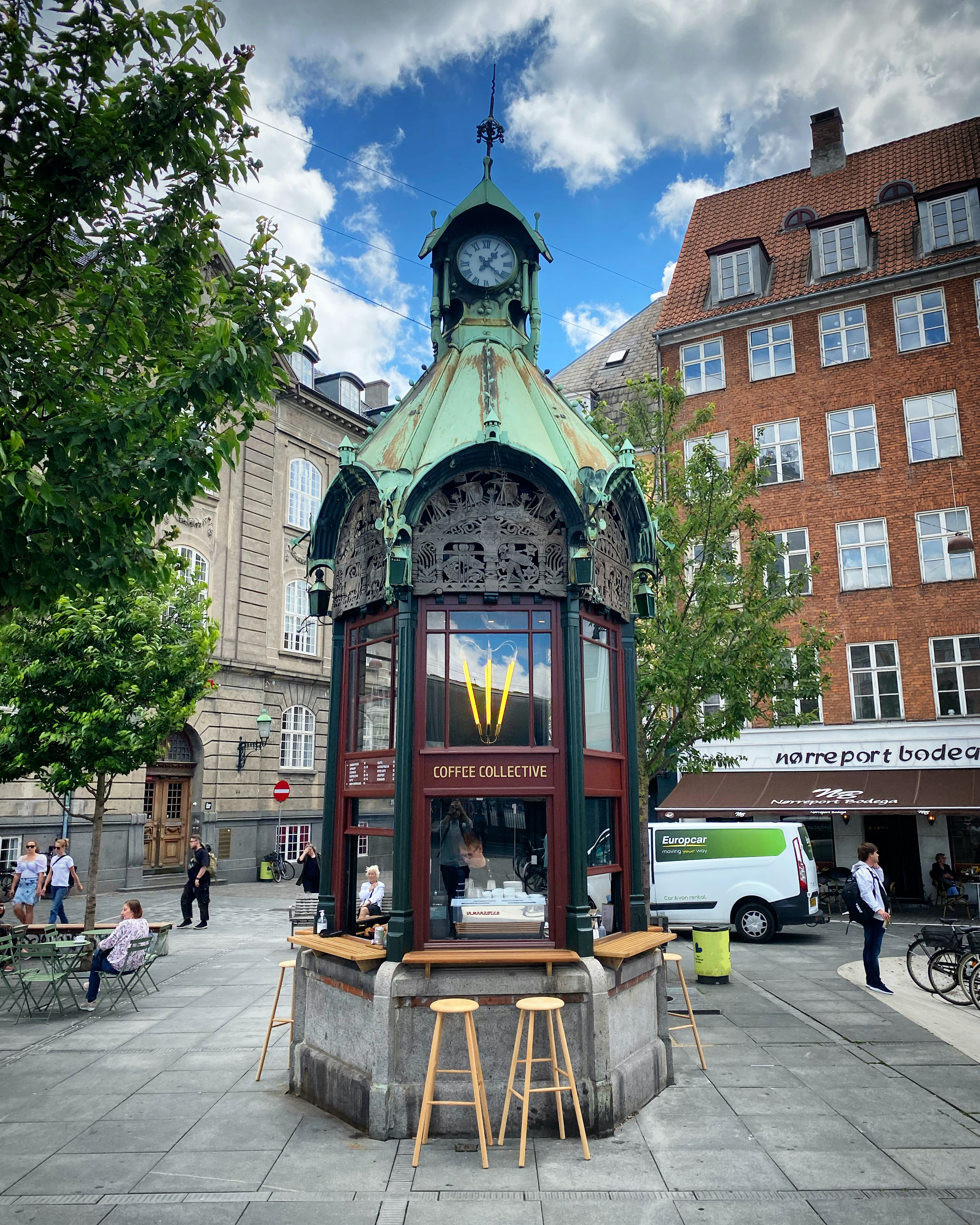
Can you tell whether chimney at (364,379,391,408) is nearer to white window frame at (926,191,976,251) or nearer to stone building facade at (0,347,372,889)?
stone building facade at (0,347,372,889)

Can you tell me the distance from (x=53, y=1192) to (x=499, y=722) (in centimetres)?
419

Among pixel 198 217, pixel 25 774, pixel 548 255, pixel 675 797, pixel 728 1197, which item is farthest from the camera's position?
pixel 675 797

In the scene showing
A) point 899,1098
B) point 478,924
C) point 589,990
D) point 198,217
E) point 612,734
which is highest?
point 198,217

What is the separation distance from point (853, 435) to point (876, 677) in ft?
23.8

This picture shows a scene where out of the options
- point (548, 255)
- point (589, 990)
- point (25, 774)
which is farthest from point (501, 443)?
point (25, 774)

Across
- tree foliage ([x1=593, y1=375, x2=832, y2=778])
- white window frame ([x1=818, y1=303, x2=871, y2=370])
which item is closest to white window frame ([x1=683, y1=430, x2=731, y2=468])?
white window frame ([x1=818, y1=303, x2=871, y2=370])

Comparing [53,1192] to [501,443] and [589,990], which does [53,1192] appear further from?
[501,443]

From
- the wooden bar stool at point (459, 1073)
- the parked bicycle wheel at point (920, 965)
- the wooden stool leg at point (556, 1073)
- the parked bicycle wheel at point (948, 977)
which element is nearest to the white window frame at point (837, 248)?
the parked bicycle wheel at point (920, 965)

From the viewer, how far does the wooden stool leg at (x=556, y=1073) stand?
244 inches

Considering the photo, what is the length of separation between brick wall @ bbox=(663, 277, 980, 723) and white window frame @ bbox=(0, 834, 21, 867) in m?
21.8

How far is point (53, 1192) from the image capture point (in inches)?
218

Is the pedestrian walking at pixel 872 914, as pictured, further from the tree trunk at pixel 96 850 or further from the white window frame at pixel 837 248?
the white window frame at pixel 837 248

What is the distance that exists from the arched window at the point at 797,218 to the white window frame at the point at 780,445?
303 inches

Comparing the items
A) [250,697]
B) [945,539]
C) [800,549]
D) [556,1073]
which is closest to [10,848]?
[250,697]
